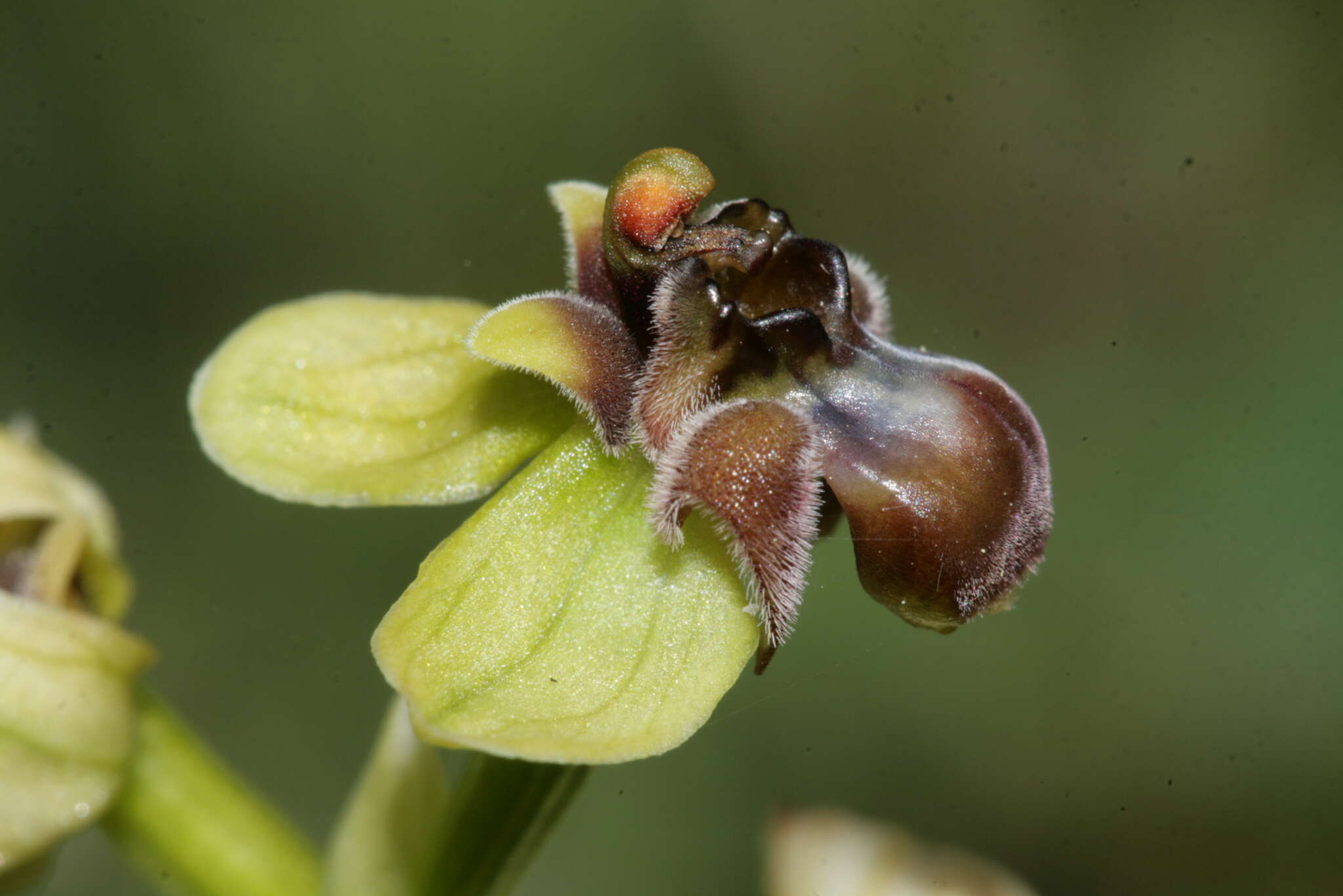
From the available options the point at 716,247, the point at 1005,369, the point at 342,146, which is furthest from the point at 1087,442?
the point at 716,247

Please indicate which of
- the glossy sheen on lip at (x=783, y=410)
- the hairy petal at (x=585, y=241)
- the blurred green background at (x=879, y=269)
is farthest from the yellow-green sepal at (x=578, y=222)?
the blurred green background at (x=879, y=269)

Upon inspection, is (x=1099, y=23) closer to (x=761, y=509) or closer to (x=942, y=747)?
(x=942, y=747)

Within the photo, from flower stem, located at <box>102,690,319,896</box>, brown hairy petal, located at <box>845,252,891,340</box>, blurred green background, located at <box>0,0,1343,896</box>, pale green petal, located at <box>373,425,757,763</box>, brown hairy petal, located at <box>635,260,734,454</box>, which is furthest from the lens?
blurred green background, located at <box>0,0,1343,896</box>

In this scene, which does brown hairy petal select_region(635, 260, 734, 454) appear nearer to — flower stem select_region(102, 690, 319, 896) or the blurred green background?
flower stem select_region(102, 690, 319, 896)

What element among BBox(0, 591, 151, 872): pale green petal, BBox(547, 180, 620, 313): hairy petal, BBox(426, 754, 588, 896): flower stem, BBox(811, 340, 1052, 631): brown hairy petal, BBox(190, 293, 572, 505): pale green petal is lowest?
BBox(0, 591, 151, 872): pale green petal

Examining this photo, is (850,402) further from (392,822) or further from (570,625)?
(392,822)

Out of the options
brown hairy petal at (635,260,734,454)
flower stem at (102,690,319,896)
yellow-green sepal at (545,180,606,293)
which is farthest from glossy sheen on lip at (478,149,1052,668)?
flower stem at (102,690,319,896)

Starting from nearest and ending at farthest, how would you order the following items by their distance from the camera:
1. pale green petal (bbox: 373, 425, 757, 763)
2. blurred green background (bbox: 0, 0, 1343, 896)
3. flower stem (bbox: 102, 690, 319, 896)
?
pale green petal (bbox: 373, 425, 757, 763)
flower stem (bbox: 102, 690, 319, 896)
blurred green background (bbox: 0, 0, 1343, 896)
